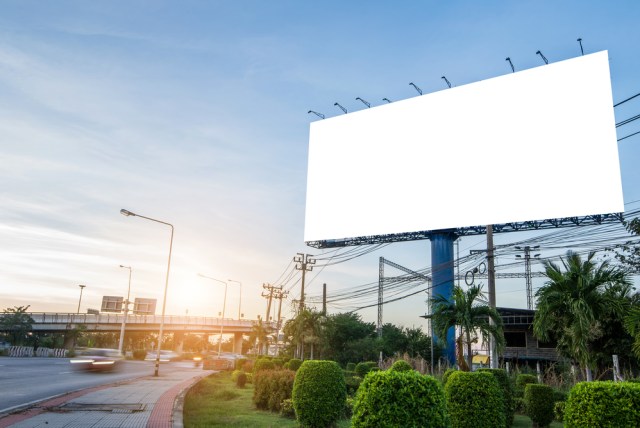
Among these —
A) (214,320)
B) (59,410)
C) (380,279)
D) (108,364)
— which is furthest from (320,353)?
(214,320)

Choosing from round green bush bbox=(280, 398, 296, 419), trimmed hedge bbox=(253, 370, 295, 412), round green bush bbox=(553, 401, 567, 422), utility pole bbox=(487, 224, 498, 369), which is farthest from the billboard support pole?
round green bush bbox=(280, 398, 296, 419)

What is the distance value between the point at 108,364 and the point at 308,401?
27.9 m

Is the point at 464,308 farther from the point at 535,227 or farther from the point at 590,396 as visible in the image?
the point at 535,227

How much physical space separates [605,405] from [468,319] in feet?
42.8

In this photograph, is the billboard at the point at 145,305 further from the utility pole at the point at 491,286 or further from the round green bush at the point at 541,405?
the round green bush at the point at 541,405

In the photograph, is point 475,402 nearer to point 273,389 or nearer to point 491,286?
point 273,389

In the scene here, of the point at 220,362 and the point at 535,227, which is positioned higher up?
the point at 535,227

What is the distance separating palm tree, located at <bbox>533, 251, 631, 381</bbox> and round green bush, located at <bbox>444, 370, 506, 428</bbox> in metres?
9.41

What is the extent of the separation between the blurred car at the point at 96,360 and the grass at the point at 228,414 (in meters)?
15.0

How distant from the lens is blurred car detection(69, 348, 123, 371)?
112 ft

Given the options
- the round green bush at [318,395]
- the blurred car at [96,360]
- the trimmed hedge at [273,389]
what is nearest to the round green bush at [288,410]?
the trimmed hedge at [273,389]

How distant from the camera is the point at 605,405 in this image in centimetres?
774

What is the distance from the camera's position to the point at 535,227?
40219 mm

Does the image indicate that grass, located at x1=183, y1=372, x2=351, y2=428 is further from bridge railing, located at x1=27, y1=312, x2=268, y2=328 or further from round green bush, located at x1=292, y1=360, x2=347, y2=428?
bridge railing, located at x1=27, y1=312, x2=268, y2=328
